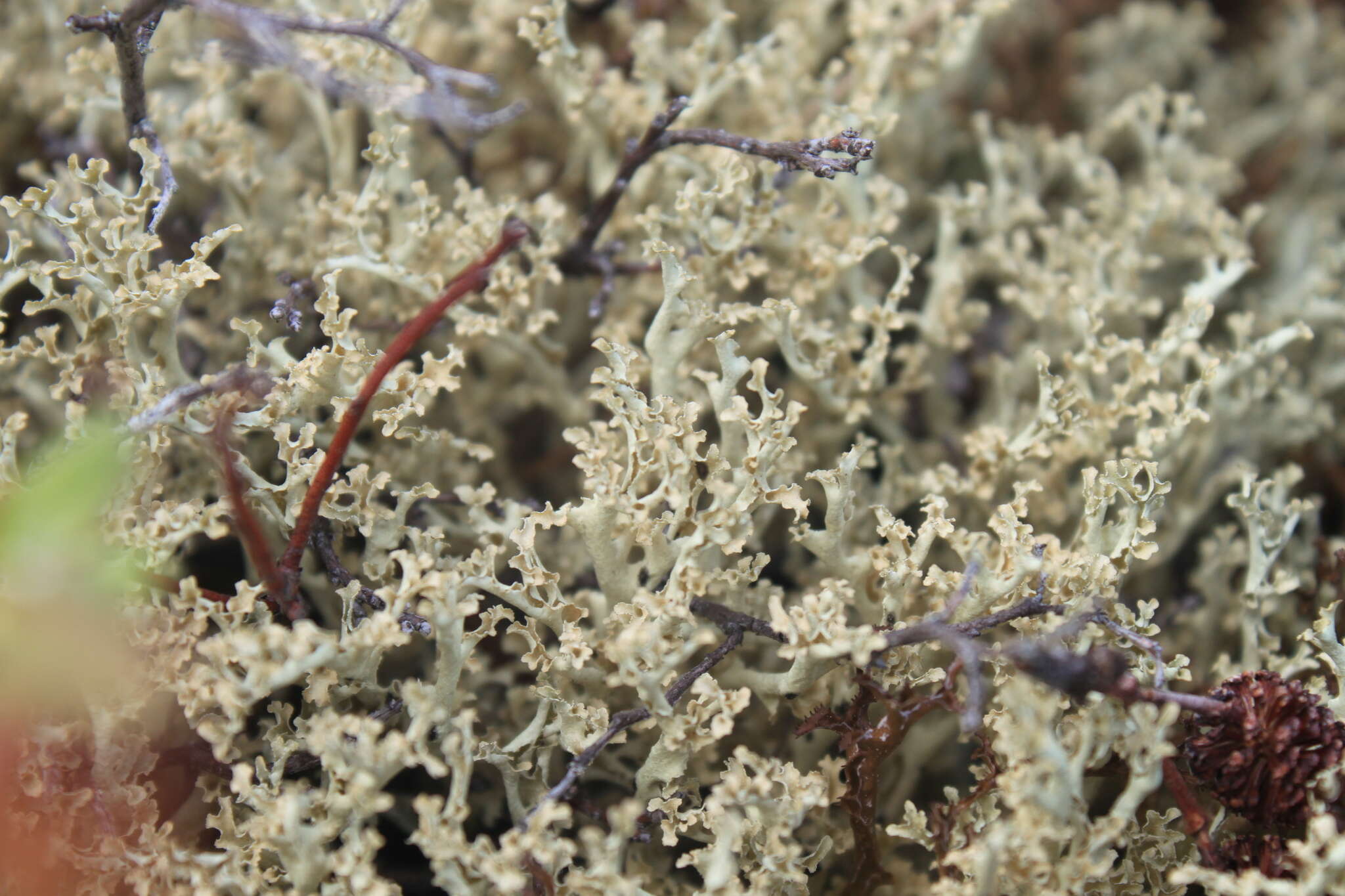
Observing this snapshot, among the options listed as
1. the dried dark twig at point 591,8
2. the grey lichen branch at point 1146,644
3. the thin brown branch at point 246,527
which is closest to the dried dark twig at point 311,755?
the thin brown branch at point 246,527

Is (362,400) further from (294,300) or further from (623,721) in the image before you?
(623,721)

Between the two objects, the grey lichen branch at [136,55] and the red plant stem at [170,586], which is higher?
the grey lichen branch at [136,55]

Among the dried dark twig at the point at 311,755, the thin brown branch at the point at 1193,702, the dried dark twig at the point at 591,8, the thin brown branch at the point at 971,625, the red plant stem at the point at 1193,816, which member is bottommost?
the red plant stem at the point at 1193,816

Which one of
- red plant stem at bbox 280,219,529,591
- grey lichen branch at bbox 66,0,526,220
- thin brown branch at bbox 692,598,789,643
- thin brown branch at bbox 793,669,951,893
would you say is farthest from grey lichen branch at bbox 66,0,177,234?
thin brown branch at bbox 793,669,951,893

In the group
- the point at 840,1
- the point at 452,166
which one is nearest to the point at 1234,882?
the point at 452,166

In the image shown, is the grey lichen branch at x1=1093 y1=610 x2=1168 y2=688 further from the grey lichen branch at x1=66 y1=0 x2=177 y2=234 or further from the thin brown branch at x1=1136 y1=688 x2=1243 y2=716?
the grey lichen branch at x1=66 y1=0 x2=177 y2=234

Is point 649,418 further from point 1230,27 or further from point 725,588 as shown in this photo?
point 1230,27

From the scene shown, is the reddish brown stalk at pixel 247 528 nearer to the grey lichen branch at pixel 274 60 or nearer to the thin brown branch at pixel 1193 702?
the grey lichen branch at pixel 274 60
